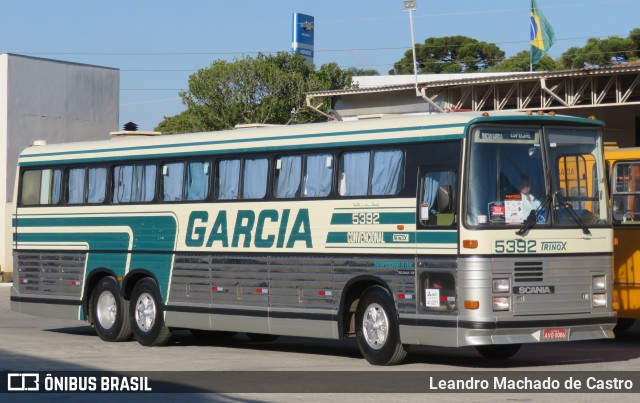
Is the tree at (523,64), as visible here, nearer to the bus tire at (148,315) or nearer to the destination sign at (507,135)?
the bus tire at (148,315)

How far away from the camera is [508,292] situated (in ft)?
51.1

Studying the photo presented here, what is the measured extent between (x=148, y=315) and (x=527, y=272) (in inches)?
286

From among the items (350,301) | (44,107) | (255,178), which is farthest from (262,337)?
(44,107)

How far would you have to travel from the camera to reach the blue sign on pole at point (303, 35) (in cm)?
7969

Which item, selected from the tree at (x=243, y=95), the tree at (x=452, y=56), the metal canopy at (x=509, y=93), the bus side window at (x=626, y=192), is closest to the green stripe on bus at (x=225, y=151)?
the bus side window at (x=626, y=192)

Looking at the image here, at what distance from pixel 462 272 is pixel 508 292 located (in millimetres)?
618

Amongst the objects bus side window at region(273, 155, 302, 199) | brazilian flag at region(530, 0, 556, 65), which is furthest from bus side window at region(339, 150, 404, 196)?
brazilian flag at region(530, 0, 556, 65)

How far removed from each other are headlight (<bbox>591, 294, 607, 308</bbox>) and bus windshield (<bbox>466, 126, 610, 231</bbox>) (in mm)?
880

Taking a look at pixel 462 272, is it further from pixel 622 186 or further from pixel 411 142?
pixel 622 186

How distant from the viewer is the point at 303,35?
267ft

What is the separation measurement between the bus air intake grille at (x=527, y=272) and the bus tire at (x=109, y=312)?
775 cm

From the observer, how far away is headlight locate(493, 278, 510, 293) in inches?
610

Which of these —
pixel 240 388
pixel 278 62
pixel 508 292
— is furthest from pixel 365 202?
pixel 278 62

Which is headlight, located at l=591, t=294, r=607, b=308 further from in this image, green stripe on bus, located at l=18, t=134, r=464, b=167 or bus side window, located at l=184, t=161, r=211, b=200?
bus side window, located at l=184, t=161, r=211, b=200
